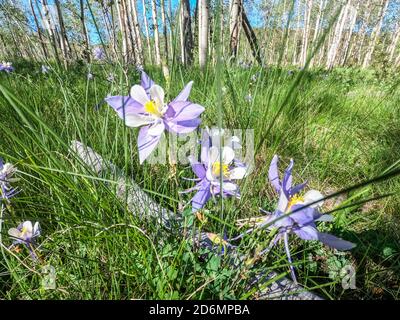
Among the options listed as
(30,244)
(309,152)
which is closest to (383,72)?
(309,152)

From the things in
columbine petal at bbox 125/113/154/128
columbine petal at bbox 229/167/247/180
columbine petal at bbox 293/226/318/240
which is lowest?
columbine petal at bbox 293/226/318/240

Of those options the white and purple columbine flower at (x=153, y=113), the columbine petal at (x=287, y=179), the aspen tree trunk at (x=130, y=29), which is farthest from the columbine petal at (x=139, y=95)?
the aspen tree trunk at (x=130, y=29)

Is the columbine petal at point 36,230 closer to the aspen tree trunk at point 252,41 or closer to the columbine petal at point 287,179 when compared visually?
the columbine petal at point 287,179

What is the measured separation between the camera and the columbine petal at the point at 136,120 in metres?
0.51

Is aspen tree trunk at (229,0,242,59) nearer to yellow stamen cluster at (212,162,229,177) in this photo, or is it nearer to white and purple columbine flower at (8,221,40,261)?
yellow stamen cluster at (212,162,229,177)

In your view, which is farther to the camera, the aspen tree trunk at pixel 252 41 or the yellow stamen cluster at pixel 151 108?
the aspen tree trunk at pixel 252 41

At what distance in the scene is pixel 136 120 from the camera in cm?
52

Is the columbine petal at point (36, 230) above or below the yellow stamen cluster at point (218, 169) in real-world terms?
below

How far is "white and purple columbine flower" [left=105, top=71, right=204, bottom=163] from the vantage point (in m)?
0.49

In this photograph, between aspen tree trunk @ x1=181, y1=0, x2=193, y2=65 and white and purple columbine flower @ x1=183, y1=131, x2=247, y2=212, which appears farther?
aspen tree trunk @ x1=181, y1=0, x2=193, y2=65

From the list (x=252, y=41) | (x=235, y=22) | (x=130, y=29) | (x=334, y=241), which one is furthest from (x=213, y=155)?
(x=130, y=29)

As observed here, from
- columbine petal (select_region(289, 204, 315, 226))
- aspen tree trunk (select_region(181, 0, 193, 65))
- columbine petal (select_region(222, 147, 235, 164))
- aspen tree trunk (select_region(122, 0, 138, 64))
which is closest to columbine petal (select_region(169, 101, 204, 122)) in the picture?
columbine petal (select_region(222, 147, 235, 164))

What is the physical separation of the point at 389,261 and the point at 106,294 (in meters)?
0.80
